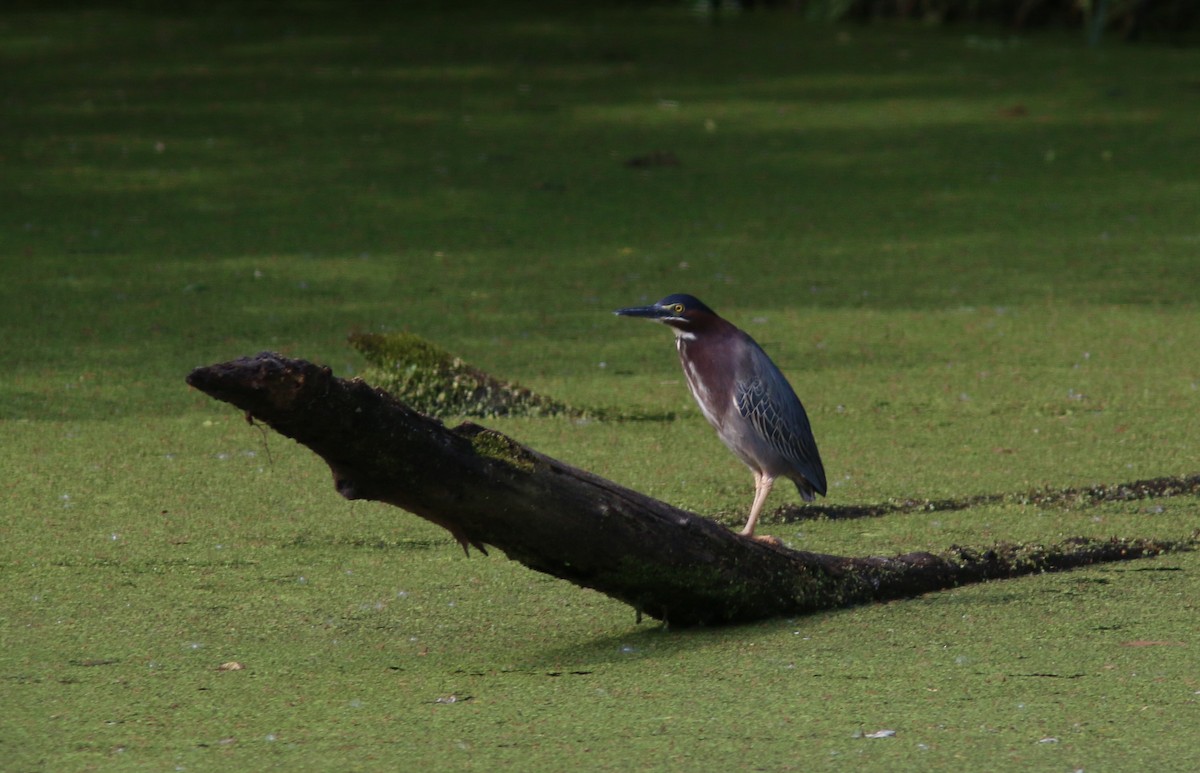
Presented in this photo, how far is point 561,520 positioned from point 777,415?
2.28 feet

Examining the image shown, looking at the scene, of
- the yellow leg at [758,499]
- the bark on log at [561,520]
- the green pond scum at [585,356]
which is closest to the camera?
the bark on log at [561,520]

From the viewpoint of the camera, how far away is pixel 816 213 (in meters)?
7.13

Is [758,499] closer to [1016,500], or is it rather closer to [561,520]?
[561,520]

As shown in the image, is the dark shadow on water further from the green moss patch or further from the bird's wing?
the green moss patch

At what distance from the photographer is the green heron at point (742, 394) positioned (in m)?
3.31

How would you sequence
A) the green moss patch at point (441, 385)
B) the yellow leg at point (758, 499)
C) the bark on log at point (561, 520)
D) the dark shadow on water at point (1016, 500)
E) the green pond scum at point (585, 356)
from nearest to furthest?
the bark on log at point (561, 520) < the green pond scum at point (585, 356) < the yellow leg at point (758, 499) < the dark shadow on water at point (1016, 500) < the green moss patch at point (441, 385)

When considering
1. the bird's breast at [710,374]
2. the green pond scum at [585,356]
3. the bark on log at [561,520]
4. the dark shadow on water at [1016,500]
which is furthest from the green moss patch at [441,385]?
the bark on log at [561,520]

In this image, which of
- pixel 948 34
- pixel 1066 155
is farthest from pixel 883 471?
pixel 948 34

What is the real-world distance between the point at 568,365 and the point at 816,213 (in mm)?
2375

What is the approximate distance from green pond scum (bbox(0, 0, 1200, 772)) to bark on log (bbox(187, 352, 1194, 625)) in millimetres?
58

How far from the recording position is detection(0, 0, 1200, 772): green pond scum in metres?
2.57

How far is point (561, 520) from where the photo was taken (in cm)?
277

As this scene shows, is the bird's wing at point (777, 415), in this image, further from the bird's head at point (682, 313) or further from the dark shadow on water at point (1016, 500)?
the dark shadow on water at point (1016, 500)

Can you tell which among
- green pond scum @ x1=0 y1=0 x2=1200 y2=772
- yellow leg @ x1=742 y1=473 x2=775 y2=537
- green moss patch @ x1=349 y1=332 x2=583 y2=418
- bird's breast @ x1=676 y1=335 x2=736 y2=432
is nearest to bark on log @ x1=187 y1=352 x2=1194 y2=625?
green pond scum @ x1=0 y1=0 x2=1200 y2=772
